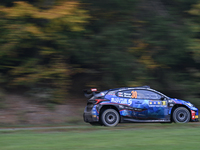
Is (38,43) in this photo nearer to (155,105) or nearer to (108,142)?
(155,105)

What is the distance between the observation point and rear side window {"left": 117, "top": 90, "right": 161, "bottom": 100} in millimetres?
11859

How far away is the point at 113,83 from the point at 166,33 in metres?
3.60

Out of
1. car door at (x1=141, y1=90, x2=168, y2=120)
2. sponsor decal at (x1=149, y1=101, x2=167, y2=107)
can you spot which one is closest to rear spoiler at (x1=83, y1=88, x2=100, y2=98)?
car door at (x1=141, y1=90, x2=168, y2=120)

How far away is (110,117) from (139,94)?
4.63 feet

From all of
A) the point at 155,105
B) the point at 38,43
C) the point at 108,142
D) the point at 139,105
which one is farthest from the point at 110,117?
the point at 38,43

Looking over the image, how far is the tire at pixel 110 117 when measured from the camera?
11.6 meters

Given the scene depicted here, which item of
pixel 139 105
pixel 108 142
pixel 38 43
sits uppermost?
pixel 38 43

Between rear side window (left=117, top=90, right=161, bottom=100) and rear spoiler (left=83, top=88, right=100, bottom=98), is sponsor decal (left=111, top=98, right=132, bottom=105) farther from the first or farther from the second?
rear spoiler (left=83, top=88, right=100, bottom=98)

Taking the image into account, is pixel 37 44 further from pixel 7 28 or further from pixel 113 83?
pixel 113 83

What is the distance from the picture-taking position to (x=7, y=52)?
1440 cm

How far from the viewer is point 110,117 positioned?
1170 cm

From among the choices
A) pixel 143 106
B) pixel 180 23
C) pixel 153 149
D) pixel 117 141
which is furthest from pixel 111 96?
pixel 180 23

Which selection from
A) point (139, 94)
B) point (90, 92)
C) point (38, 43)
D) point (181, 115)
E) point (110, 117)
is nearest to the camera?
point (110, 117)

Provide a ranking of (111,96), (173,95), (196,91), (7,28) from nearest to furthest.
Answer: (111,96), (7,28), (196,91), (173,95)
